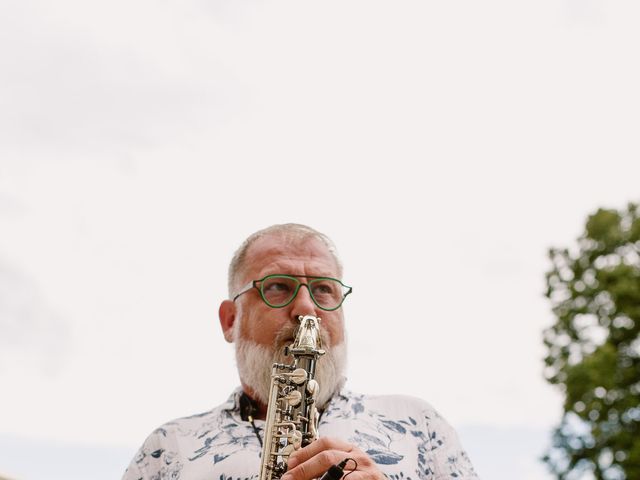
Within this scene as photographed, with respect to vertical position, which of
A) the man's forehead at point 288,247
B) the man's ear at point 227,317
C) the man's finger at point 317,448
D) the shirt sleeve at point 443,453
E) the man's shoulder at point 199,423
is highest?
the man's forehead at point 288,247

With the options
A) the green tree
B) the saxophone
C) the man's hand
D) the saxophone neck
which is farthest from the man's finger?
the green tree

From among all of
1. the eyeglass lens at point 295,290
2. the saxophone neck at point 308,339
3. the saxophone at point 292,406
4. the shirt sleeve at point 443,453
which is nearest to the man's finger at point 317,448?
the saxophone at point 292,406

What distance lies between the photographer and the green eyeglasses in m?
3.46

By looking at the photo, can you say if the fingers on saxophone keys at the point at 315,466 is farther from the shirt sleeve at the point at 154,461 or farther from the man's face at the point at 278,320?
the shirt sleeve at the point at 154,461

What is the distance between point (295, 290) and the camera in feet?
11.3

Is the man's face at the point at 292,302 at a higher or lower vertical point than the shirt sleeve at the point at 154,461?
higher

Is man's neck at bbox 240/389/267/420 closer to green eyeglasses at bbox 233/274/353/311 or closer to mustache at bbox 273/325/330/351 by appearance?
mustache at bbox 273/325/330/351

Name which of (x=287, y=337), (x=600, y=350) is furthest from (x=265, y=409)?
(x=600, y=350)

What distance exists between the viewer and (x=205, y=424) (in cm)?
357

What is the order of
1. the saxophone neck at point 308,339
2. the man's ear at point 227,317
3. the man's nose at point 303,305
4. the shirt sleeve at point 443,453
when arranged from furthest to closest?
the man's ear at point 227,317
the man's nose at point 303,305
the shirt sleeve at point 443,453
the saxophone neck at point 308,339

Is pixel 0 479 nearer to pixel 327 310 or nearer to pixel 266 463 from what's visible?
pixel 266 463

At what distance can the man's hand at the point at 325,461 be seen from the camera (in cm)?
252

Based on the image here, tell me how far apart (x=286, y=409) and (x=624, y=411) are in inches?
509

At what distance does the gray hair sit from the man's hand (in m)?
1.20
